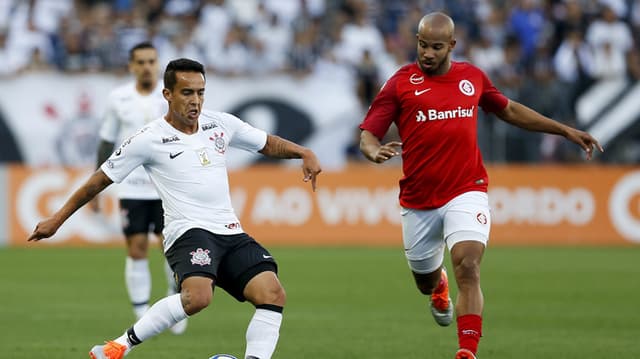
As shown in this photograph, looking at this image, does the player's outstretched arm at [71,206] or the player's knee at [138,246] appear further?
the player's knee at [138,246]

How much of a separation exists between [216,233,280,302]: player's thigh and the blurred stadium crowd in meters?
15.0

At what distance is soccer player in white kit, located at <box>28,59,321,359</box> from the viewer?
27.6 ft

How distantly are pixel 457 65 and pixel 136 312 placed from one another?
4.47 meters

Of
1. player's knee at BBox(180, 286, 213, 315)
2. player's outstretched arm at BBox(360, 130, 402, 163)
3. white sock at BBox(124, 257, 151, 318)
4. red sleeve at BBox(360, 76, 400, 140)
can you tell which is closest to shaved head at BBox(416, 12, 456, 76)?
red sleeve at BBox(360, 76, 400, 140)

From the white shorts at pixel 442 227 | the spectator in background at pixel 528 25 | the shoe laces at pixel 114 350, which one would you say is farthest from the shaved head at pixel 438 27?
the spectator in background at pixel 528 25

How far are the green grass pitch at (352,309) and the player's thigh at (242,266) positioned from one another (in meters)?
1.74

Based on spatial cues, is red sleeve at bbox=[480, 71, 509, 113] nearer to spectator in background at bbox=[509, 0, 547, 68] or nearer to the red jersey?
the red jersey

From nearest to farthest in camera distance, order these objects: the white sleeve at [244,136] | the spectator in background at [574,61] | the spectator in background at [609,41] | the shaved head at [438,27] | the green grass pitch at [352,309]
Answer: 1. the white sleeve at [244,136]
2. the shaved head at [438,27]
3. the green grass pitch at [352,309]
4. the spectator in background at [574,61]
5. the spectator in background at [609,41]

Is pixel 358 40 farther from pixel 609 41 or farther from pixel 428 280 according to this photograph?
pixel 428 280

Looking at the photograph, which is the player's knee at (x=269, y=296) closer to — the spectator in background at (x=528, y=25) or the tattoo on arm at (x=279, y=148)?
the tattoo on arm at (x=279, y=148)

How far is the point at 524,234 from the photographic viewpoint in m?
23.2

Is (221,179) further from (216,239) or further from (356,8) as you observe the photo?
(356,8)

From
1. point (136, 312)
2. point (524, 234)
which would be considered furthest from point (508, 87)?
point (136, 312)

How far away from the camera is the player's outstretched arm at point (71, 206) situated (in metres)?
8.38
